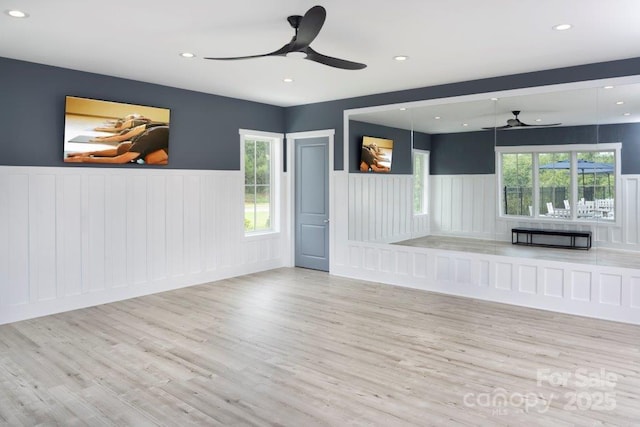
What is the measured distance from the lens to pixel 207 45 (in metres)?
4.24

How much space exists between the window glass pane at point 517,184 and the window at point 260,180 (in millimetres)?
3601

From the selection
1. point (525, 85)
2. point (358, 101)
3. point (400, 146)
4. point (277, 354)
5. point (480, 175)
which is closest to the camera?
point (277, 354)

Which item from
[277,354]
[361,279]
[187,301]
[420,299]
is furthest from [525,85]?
[187,301]

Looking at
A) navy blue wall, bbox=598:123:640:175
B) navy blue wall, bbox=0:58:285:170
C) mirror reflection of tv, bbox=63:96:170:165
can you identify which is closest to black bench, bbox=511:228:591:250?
navy blue wall, bbox=598:123:640:175

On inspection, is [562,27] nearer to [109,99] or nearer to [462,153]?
[462,153]

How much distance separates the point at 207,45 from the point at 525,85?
353 cm

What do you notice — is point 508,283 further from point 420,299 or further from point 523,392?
point 523,392

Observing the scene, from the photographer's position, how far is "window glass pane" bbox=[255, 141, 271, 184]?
7.34m

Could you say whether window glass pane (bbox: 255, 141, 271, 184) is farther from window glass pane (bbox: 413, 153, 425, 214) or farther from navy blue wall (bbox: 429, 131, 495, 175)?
navy blue wall (bbox: 429, 131, 495, 175)

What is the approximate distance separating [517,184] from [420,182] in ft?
3.95

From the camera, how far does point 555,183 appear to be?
203 inches

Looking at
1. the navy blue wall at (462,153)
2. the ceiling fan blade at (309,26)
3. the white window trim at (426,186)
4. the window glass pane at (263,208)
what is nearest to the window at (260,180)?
the window glass pane at (263,208)

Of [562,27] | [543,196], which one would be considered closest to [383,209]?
[543,196]

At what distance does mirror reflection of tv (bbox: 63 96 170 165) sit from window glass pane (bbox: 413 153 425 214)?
3255 millimetres
